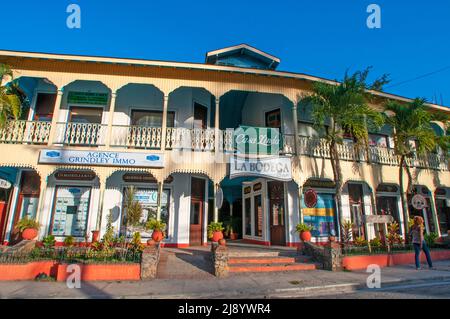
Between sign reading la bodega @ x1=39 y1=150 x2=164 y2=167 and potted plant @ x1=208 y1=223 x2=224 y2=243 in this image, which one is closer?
potted plant @ x1=208 y1=223 x2=224 y2=243

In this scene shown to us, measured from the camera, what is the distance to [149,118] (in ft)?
43.6

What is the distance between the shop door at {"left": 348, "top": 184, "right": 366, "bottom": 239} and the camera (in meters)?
14.0

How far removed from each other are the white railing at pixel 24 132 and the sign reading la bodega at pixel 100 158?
0.94 metres

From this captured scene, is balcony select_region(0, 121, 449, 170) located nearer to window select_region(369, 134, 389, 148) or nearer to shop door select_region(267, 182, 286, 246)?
shop door select_region(267, 182, 286, 246)

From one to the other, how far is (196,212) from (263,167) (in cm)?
447

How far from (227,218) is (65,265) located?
12464 millimetres

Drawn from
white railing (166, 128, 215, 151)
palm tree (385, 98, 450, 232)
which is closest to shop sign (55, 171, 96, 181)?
white railing (166, 128, 215, 151)

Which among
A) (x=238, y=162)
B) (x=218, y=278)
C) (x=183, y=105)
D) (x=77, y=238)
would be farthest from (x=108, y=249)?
(x=183, y=105)

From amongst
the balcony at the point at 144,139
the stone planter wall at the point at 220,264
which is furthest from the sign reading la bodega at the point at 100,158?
the stone planter wall at the point at 220,264

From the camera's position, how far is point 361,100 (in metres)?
11.0

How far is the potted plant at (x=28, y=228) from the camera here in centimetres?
899

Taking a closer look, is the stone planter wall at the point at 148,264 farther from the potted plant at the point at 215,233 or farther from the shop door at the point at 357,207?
the shop door at the point at 357,207

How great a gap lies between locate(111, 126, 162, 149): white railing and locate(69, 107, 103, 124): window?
167 centimetres

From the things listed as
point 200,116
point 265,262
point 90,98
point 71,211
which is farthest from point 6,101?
point 265,262
